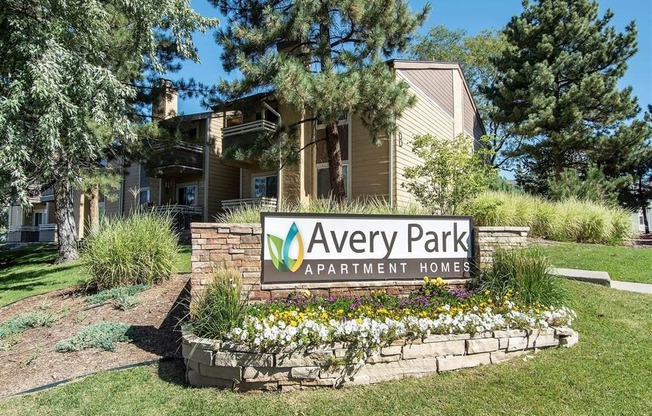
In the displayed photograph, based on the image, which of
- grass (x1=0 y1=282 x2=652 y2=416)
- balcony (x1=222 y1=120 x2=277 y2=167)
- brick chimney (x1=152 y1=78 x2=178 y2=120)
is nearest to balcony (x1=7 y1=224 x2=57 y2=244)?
brick chimney (x1=152 y1=78 x2=178 y2=120)

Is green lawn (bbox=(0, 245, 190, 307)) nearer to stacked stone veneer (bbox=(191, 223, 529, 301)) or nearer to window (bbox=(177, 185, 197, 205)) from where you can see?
stacked stone veneer (bbox=(191, 223, 529, 301))

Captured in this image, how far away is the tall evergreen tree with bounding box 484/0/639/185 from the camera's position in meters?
20.4

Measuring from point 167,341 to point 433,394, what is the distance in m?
3.40

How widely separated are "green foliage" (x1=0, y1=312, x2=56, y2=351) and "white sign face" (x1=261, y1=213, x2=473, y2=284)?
3.92 m

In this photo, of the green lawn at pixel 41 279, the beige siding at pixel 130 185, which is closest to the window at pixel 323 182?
the green lawn at pixel 41 279

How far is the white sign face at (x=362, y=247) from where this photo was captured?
5.24m

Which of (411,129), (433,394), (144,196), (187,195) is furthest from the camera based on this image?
(144,196)

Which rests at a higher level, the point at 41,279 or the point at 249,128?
the point at 249,128

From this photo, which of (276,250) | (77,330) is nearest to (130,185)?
(77,330)

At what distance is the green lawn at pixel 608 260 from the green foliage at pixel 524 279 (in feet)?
9.25

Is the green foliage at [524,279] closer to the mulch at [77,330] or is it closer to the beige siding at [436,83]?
the mulch at [77,330]

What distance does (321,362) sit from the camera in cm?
413

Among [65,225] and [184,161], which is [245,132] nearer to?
[184,161]

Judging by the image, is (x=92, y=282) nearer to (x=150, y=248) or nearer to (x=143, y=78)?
(x=150, y=248)
